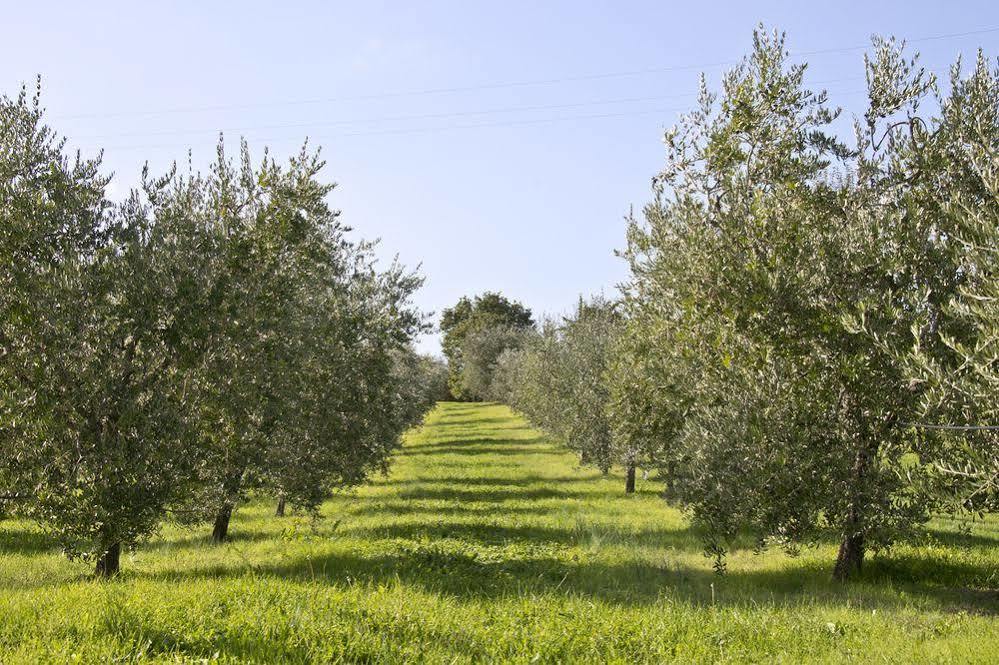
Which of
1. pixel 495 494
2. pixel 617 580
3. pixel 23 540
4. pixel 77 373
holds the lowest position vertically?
pixel 23 540

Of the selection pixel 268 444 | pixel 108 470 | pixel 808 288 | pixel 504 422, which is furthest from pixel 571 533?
pixel 504 422

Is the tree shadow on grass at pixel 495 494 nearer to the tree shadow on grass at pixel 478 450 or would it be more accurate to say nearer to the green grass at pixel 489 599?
the green grass at pixel 489 599

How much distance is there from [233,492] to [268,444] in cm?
118

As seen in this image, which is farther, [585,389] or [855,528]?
[585,389]

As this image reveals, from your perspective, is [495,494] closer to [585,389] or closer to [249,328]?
[585,389]

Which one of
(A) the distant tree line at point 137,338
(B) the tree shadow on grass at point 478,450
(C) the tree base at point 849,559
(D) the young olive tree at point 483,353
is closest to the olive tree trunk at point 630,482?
(B) the tree shadow on grass at point 478,450

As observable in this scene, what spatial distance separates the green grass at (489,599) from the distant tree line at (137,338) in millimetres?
1397

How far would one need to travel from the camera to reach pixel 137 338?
11398 millimetres

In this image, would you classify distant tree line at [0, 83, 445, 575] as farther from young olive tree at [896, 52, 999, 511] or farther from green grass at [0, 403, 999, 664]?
young olive tree at [896, 52, 999, 511]

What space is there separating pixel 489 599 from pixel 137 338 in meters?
6.74

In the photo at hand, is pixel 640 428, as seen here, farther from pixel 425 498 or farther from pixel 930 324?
pixel 425 498

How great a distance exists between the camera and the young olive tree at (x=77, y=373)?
10719mm

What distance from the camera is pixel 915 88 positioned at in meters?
11.9

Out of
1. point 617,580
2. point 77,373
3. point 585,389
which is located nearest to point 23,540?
point 77,373
